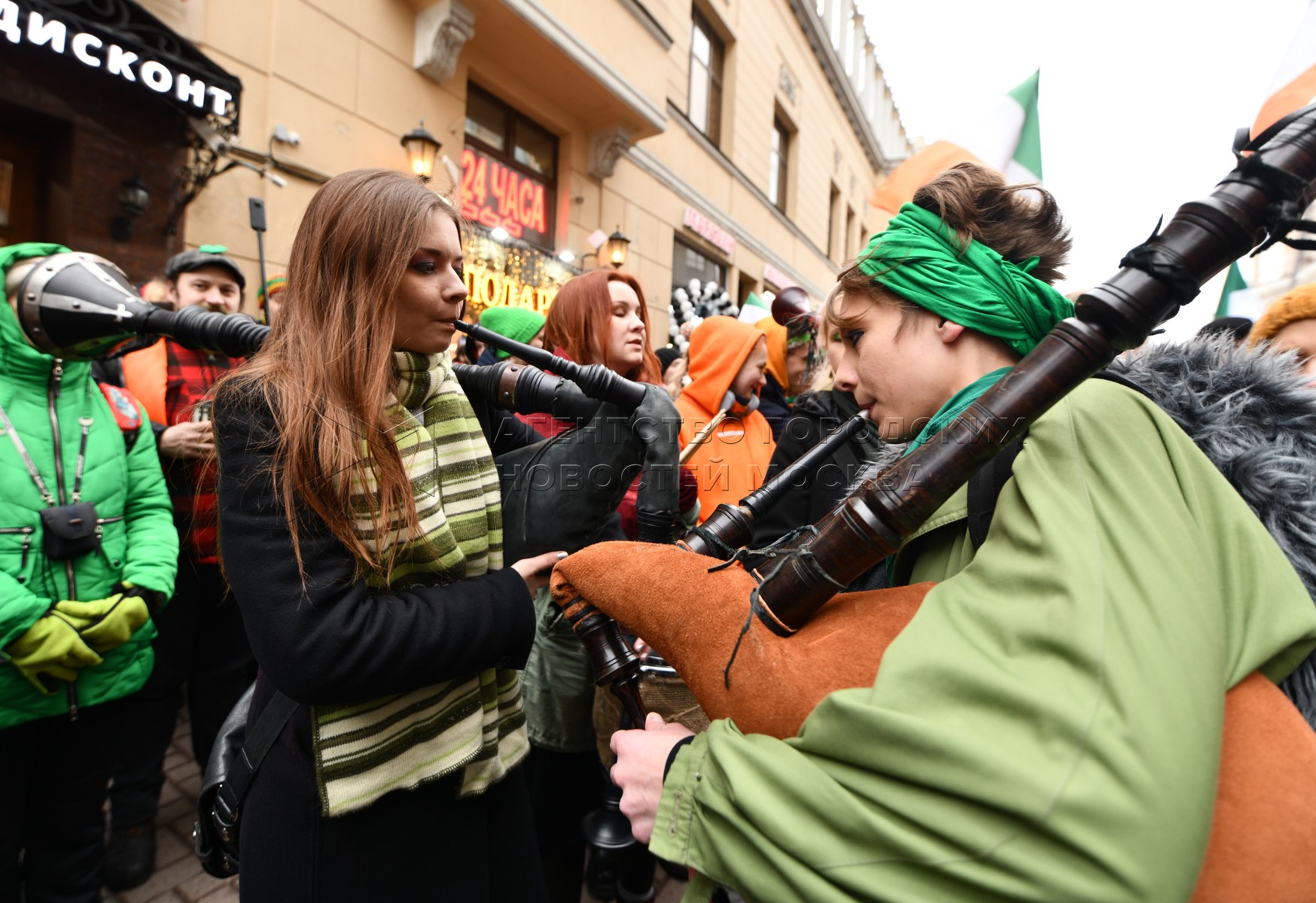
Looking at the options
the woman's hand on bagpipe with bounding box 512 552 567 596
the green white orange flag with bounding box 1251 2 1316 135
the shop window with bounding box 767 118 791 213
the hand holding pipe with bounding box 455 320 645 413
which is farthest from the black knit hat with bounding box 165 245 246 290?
Result: the shop window with bounding box 767 118 791 213

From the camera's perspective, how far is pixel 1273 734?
66cm

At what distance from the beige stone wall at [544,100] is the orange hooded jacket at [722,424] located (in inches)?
163

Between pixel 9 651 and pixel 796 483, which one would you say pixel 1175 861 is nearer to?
pixel 796 483

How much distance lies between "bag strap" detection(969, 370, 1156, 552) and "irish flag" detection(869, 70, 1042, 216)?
3.86ft

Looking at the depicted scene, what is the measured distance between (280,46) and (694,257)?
7684mm

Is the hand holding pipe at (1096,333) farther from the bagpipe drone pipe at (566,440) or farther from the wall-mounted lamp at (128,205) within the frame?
the wall-mounted lamp at (128,205)

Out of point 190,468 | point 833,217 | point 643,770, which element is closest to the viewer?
point 643,770

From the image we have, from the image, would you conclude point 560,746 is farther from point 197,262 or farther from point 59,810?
point 197,262

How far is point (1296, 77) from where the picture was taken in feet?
2.65

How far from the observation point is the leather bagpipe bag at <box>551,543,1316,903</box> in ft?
2.07

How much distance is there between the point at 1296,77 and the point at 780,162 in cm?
1712

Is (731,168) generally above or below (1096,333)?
above

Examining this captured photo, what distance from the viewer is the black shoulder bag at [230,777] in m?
1.26

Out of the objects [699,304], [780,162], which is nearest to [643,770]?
[699,304]
